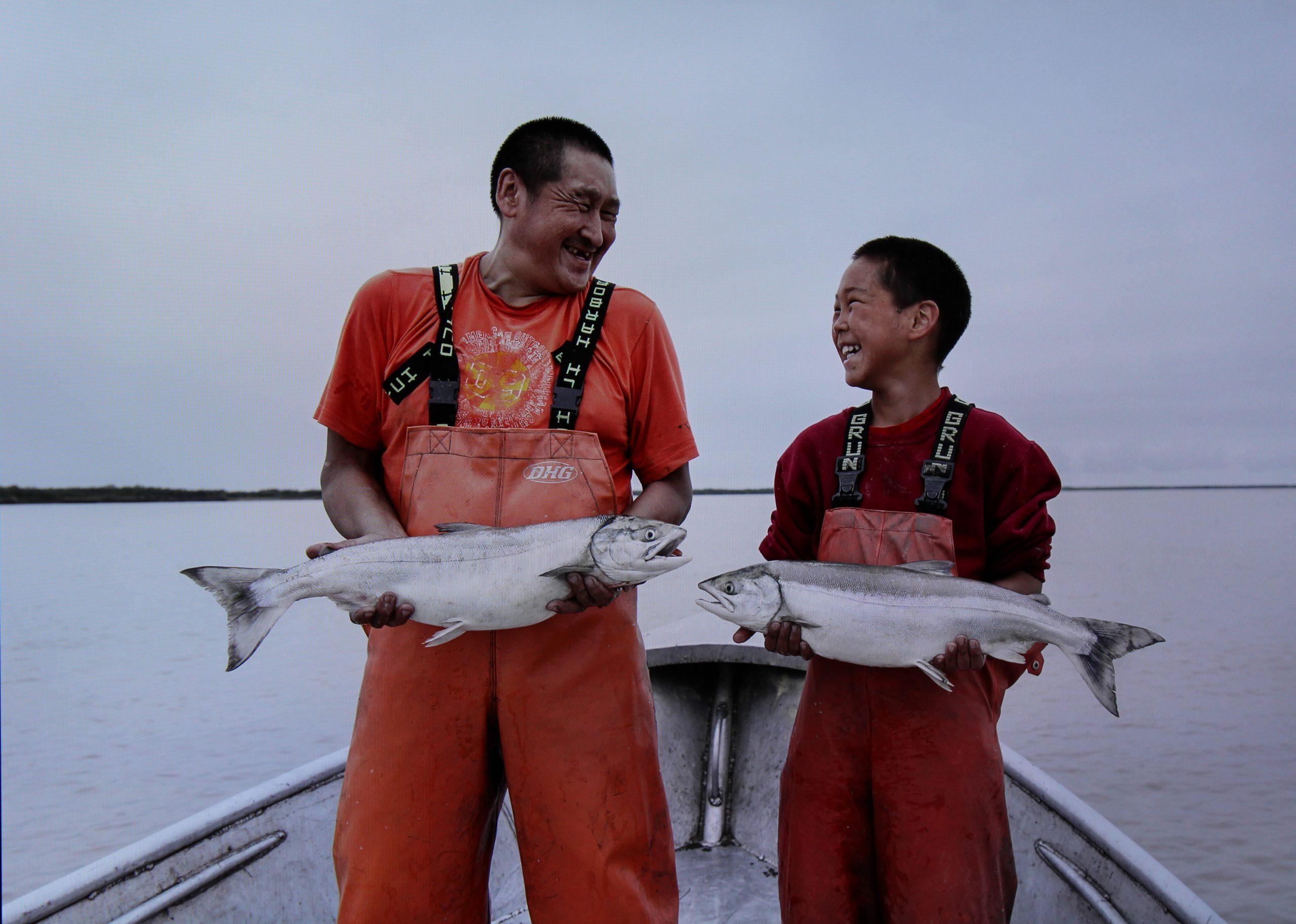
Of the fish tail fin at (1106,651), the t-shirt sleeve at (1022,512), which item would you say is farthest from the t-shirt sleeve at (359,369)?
the fish tail fin at (1106,651)

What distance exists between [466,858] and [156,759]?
10.1 metres

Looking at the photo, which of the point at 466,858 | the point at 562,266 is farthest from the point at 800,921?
the point at 562,266

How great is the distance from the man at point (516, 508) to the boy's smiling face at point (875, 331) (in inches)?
27.5

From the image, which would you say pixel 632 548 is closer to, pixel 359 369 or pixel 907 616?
pixel 907 616

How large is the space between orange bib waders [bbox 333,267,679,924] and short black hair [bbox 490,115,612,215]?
0.81 m

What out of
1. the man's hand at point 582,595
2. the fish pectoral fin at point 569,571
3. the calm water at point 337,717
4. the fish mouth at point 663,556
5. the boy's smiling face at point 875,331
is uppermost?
the boy's smiling face at point 875,331

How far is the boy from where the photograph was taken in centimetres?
251

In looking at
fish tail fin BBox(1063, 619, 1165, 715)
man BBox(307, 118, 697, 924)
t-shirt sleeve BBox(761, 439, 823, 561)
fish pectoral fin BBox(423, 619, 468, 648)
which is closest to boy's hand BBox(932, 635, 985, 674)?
fish tail fin BBox(1063, 619, 1165, 715)

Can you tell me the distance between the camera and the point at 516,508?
8.04ft

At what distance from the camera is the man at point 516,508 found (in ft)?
7.57

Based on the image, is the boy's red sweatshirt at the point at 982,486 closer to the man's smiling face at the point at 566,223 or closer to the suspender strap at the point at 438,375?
the man's smiling face at the point at 566,223

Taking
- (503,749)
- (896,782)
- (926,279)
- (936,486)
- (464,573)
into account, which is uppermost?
(926,279)

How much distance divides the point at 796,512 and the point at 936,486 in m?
0.59

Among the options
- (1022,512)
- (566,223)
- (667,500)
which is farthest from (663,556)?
(1022,512)
